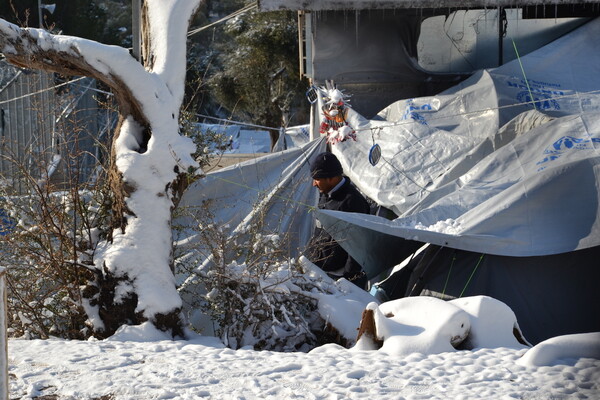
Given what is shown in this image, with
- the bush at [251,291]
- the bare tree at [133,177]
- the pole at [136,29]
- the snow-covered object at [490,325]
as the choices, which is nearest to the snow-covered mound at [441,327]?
the snow-covered object at [490,325]

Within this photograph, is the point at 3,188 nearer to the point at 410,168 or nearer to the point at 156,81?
the point at 156,81

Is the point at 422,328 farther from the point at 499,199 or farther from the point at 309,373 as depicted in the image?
the point at 499,199

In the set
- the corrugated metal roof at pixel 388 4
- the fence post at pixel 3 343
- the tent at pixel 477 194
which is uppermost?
the corrugated metal roof at pixel 388 4

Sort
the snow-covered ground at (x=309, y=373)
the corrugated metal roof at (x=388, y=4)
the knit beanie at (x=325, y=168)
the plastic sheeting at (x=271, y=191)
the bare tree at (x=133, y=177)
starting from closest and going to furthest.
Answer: the snow-covered ground at (x=309, y=373), the bare tree at (x=133, y=177), the knit beanie at (x=325, y=168), the plastic sheeting at (x=271, y=191), the corrugated metal roof at (x=388, y=4)

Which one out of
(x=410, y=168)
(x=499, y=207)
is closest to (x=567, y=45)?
(x=410, y=168)

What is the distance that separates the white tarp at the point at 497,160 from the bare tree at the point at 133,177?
55.1 inches

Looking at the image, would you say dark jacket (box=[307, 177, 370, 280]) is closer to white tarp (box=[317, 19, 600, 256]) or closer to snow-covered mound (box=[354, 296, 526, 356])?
white tarp (box=[317, 19, 600, 256])

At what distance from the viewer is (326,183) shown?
7.17 metres

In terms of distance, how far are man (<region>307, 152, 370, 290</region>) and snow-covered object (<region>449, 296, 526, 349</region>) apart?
1816 mm

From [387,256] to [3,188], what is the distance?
3.16m

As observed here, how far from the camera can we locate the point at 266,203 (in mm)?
7094

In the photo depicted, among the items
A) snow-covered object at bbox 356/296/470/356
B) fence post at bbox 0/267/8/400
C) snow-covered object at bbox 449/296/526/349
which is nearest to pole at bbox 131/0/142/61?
snow-covered object at bbox 356/296/470/356

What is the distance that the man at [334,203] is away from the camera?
708 centimetres

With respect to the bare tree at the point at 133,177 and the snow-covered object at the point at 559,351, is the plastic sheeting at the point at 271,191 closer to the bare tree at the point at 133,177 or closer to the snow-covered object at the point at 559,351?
the bare tree at the point at 133,177
